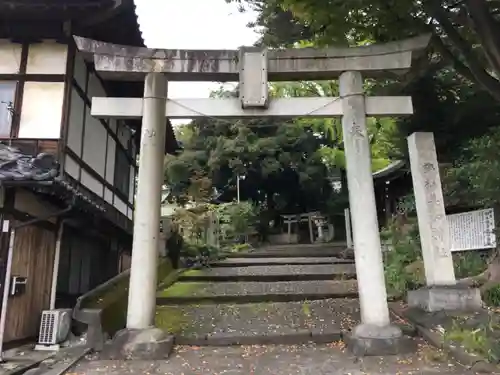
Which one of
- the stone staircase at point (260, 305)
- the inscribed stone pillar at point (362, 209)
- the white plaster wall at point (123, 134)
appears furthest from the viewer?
the white plaster wall at point (123, 134)

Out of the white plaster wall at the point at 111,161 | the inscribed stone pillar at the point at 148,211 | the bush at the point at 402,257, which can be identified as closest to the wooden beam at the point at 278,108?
the inscribed stone pillar at the point at 148,211

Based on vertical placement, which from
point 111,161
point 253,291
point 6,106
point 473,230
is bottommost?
point 253,291

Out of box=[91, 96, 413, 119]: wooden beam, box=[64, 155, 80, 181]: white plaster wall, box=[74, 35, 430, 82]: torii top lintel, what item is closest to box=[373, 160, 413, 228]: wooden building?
box=[91, 96, 413, 119]: wooden beam

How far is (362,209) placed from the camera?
7238 millimetres

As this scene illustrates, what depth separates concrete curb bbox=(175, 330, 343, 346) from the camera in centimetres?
750

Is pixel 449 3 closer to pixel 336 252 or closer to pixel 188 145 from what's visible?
pixel 336 252

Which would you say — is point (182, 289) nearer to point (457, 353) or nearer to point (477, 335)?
point (457, 353)

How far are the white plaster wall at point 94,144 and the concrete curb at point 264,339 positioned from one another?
4972 mm

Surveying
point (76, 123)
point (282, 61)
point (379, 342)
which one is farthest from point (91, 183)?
point (379, 342)

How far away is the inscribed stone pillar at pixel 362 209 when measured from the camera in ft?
22.7

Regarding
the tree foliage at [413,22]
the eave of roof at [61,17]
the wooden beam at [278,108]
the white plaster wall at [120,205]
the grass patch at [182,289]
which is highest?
the eave of roof at [61,17]

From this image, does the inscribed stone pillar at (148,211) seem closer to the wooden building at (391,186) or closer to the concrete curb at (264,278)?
the concrete curb at (264,278)

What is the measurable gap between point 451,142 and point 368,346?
21.2 ft

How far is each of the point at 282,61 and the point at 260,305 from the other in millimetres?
5286
